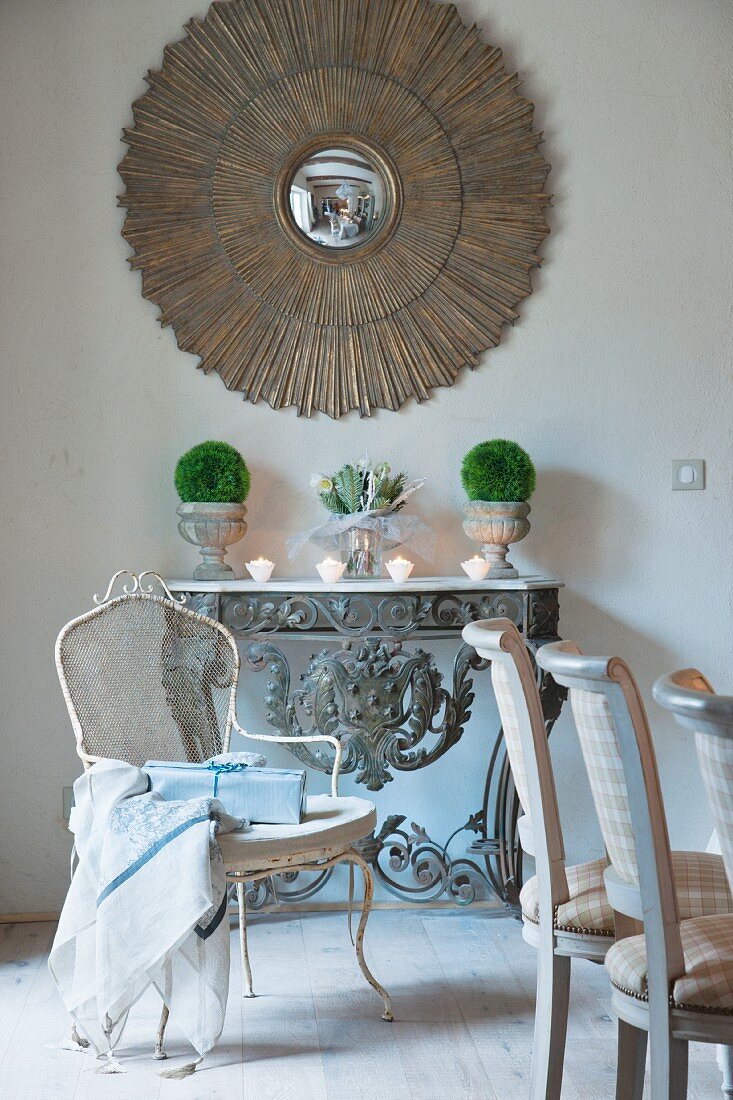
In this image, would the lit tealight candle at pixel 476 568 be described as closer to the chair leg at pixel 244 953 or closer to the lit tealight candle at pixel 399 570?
the lit tealight candle at pixel 399 570

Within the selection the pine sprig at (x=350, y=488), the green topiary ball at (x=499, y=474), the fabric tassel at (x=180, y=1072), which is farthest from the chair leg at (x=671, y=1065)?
the pine sprig at (x=350, y=488)

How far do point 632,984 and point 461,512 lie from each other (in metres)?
1.88

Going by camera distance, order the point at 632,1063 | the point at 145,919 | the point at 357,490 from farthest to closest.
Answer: the point at 357,490 < the point at 145,919 < the point at 632,1063

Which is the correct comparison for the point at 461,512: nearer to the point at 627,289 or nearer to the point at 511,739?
the point at 627,289

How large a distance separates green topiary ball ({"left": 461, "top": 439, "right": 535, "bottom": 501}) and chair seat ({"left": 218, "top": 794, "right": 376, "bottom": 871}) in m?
0.94

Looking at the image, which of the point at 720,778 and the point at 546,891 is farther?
Answer: the point at 546,891

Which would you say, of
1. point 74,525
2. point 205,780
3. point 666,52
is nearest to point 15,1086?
point 205,780

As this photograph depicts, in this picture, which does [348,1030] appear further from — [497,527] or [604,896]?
[497,527]

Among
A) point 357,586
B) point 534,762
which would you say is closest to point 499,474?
point 357,586

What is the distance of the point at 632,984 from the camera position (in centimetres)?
145

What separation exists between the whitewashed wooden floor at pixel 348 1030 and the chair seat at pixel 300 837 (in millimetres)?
397

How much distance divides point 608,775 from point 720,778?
35cm

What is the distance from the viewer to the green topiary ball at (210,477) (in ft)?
9.47

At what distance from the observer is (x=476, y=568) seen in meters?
2.90
